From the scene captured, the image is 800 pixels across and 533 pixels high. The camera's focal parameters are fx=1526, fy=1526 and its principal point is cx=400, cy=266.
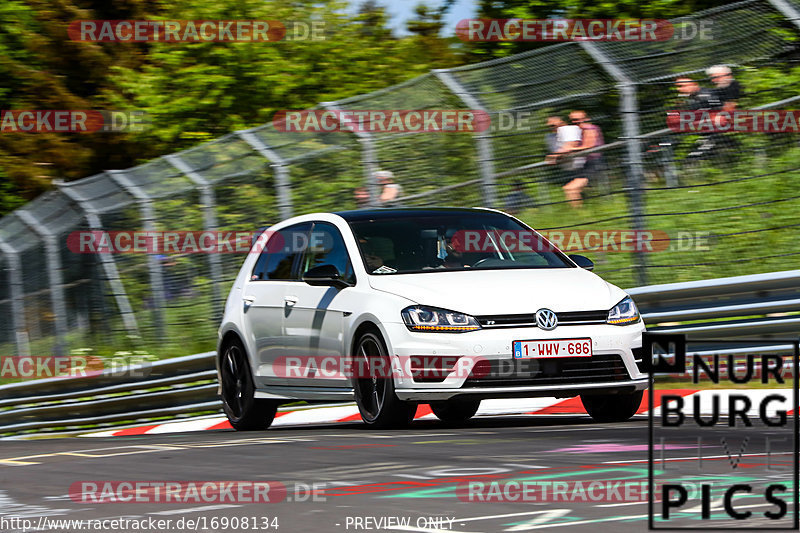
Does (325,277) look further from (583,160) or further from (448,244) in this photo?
(583,160)

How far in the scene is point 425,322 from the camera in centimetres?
985

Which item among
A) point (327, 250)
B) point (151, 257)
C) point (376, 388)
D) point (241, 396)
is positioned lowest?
point (241, 396)

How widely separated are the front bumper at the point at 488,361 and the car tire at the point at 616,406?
0.49 metres

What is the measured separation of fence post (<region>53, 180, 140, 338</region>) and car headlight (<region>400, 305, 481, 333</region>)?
876cm

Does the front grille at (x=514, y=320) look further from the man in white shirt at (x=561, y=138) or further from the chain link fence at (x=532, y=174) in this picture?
the man in white shirt at (x=561, y=138)

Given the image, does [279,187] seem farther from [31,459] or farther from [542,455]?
[542,455]

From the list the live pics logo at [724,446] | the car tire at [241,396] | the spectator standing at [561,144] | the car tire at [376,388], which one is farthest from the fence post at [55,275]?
the live pics logo at [724,446]

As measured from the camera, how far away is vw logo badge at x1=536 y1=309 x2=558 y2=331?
977 centimetres

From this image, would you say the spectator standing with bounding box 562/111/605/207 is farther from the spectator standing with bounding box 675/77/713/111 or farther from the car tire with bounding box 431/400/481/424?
the car tire with bounding box 431/400/481/424

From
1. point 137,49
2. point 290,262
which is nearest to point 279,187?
point 290,262

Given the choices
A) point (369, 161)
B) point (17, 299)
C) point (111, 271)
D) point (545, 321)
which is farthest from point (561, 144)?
point (17, 299)

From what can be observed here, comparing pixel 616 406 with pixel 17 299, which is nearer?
pixel 616 406

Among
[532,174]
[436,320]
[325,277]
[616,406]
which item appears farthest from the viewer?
[532,174]

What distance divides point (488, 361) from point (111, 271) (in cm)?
958
